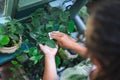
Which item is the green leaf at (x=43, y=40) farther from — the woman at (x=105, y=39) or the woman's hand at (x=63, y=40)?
the woman at (x=105, y=39)

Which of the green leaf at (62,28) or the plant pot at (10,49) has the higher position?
the green leaf at (62,28)

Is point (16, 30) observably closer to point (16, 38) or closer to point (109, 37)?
point (16, 38)

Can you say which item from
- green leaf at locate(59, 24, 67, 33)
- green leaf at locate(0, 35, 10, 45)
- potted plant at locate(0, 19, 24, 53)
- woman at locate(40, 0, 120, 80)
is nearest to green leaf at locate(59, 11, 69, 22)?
green leaf at locate(59, 24, 67, 33)

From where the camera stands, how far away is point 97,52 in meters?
0.83

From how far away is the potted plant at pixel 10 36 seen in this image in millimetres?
1761

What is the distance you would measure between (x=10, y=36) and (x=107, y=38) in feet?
3.55

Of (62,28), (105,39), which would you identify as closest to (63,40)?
(62,28)

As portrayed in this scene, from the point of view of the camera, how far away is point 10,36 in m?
1.79

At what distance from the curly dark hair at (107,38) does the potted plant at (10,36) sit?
989 mm

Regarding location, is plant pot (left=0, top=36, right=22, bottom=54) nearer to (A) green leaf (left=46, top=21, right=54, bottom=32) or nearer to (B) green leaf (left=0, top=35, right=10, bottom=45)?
(B) green leaf (left=0, top=35, right=10, bottom=45)

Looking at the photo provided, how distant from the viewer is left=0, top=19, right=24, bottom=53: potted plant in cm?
176

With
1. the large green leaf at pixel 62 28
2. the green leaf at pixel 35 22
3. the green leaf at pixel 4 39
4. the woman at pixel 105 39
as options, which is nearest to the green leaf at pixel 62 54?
the large green leaf at pixel 62 28

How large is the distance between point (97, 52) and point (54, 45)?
92 centimetres

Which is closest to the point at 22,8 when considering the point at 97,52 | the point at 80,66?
the point at 80,66
